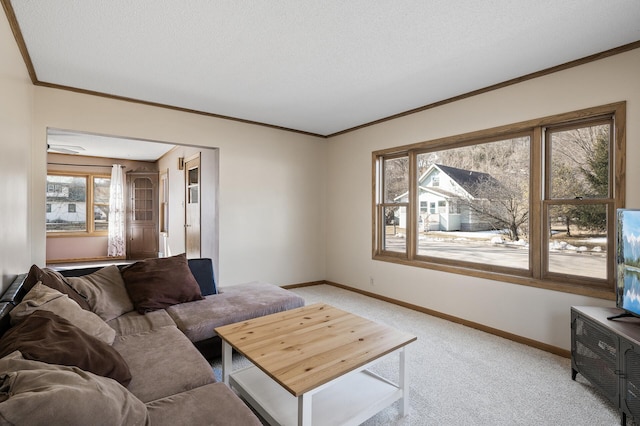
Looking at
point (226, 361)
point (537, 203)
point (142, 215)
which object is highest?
point (537, 203)

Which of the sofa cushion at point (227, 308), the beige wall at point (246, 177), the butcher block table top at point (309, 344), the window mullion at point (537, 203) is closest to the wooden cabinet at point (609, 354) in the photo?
the window mullion at point (537, 203)

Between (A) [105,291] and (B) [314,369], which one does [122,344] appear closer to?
(A) [105,291]

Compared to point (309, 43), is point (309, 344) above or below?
below

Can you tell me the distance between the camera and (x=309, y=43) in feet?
8.09

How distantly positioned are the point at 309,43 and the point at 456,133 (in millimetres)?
2064

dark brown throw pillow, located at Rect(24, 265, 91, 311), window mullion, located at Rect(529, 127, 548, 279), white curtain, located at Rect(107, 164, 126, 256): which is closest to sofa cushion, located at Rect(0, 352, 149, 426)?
dark brown throw pillow, located at Rect(24, 265, 91, 311)

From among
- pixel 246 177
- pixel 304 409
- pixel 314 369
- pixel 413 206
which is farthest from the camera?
pixel 246 177

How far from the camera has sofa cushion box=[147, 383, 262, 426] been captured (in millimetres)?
1239

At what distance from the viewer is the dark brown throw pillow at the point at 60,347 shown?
120 centimetres

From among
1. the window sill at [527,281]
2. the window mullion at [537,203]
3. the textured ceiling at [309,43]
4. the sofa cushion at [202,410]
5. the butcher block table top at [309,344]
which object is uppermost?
the textured ceiling at [309,43]

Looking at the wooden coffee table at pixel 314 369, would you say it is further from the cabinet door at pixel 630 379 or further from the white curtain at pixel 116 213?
the white curtain at pixel 116 213

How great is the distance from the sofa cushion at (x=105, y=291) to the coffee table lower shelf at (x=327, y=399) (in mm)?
1143

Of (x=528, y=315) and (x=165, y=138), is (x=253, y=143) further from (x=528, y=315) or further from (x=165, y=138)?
(x=528, y=315)

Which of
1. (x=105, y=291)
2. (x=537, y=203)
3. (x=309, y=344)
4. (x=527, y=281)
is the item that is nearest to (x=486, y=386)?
(x=527, y=281)
